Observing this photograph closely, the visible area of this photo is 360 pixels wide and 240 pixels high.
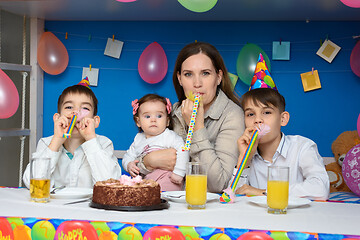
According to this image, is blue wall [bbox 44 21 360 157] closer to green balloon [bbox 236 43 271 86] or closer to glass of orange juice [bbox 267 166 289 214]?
green balloon [bbox 236 43 271 86]

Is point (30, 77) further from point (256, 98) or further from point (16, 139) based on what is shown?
point (256, 98)

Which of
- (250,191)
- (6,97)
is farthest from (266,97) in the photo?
(6,97)

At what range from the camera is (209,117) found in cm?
208

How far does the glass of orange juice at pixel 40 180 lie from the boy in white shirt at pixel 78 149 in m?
0.34

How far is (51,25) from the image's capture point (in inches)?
143

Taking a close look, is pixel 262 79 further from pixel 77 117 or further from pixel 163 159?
pixel 77 117

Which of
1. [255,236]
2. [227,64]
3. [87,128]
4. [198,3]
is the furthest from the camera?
[227,64]

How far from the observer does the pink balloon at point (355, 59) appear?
3.05 meters

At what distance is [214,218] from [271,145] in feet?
2.99

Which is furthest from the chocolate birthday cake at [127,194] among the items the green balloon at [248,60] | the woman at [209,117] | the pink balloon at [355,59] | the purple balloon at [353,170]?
the pink balloon at [355,59]

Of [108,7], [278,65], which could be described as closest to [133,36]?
[108,7]

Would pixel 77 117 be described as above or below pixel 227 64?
below

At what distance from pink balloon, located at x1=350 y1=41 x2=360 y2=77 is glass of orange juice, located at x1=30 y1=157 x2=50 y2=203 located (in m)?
2.43

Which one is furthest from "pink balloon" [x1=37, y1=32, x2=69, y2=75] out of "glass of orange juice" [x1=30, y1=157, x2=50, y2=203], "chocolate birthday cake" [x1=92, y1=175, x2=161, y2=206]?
"chocolate birthday cake" [x1=92, y1=175, x2=161, y2=206]
